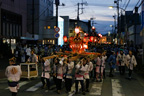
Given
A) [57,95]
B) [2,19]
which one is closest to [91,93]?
[57,95]

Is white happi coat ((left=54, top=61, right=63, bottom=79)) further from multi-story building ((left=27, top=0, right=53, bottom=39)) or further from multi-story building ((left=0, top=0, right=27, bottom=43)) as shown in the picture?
multi-story building ((left=27, top=0, right=53, bottom=39))

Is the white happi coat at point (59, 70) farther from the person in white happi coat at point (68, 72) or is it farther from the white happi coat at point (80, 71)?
the white happi coat at point (80, 71)

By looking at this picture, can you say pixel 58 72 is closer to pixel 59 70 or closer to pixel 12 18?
pixel 59 70

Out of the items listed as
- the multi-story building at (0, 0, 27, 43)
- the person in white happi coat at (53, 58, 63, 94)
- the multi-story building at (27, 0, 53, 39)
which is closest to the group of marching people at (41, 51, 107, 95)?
the person in white happi coat at (53, 58, 63, 94)

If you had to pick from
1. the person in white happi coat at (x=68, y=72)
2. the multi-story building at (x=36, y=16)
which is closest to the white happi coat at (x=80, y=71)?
the person in white happi coat at (x=68, y=72)

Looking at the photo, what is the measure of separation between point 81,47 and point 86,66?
400cm

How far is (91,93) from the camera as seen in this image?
372 inches

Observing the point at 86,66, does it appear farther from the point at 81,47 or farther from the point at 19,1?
the point at 19,1

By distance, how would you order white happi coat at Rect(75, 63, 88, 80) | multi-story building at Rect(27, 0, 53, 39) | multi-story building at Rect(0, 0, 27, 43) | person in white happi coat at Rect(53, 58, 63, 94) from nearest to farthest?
white happi coat at Rect(75, 63, 88, 80) → person in white happi coat at Rect(53, 58, 63, 94) → multi-story building at Rect(0, 0, 27, 43) → multi-story building at Rect(27, 0, 53, 39)

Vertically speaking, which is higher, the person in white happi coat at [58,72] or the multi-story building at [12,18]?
the multi-story building at [12,18]

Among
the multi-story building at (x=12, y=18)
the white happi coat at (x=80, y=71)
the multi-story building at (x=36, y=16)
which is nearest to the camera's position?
the white happi coat at (x=80, y=71)

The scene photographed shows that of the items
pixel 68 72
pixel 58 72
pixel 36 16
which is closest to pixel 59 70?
pixel 58 72

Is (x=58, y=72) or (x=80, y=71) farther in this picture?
(x=58, y=72)

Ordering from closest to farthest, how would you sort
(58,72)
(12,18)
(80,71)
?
(80,71) < (58,72) < (12,18)
